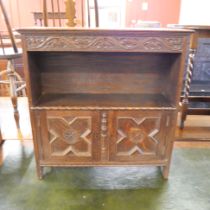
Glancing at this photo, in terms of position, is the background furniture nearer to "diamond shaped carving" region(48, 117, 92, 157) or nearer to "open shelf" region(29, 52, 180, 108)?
"open shelf" region(29, 52, 180, 108)

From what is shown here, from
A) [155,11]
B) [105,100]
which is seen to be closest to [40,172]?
[105,100]

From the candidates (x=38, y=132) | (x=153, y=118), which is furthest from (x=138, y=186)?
(x=38, y=132)

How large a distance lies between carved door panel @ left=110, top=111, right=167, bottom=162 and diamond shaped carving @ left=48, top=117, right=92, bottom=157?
18 cm

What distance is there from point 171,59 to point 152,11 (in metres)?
4.70

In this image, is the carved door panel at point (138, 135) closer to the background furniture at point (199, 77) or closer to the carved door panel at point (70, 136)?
the carved door panel at point (70, 136)

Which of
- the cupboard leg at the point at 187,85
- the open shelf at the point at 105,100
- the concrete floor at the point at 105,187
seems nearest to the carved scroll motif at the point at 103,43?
the open shelf at the point at 105,100

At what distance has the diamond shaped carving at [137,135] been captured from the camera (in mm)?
1396

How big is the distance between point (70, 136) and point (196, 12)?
3606mm

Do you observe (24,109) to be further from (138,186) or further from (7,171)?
(138,186)

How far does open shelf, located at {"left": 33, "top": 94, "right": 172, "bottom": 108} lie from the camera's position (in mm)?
1388

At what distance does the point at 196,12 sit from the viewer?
3.87 meters

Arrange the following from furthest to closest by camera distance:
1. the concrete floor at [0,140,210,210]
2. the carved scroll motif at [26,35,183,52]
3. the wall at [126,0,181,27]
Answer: the wall at [126,0,181,27]
the concrete floor at [0,140,210,210]
the carved scroll motif at [26,35,183,52]

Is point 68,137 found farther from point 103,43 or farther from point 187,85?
point 187,85

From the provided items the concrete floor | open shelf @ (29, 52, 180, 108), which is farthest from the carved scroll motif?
the concrete floor
